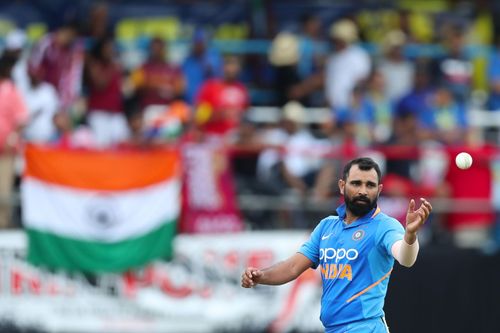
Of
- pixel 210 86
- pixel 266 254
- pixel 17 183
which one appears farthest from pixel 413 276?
pixel 17 183

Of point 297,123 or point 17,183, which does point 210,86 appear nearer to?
point 297,123

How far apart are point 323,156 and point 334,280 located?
19.2ft

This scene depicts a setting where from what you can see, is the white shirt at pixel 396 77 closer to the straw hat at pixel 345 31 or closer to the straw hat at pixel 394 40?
the straw hat at pixel 394 40

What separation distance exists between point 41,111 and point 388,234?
7091 millimetres

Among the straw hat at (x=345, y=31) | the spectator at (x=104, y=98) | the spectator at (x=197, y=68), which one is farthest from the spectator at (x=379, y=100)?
the spectator at (x=104, y=98)

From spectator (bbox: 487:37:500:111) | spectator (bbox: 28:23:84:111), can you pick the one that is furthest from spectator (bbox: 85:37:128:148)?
spectator (bbox: 487:37:500:111)

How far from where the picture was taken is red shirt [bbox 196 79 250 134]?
596 inches

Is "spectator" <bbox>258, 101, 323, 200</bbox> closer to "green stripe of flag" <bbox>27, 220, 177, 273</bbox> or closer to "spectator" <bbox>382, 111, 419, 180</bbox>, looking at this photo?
"spectator" <bbox>382, 111, 419, 180</bbox>

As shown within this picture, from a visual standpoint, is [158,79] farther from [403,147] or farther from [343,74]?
[403,147]

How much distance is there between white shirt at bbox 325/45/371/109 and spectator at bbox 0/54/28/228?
191 inches

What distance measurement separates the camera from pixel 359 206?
814 cm

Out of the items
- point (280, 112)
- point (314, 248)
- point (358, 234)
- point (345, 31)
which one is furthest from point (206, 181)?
point (358, 234)

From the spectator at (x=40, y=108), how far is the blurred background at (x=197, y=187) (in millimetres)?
26

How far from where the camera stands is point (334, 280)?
8281 millimetres
